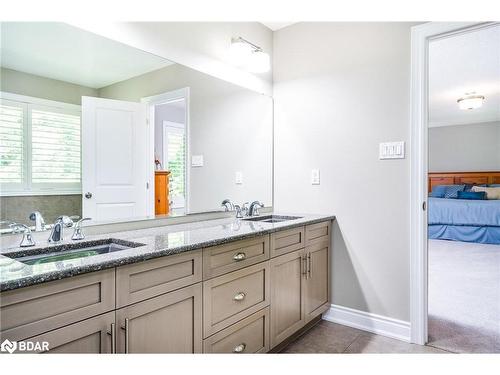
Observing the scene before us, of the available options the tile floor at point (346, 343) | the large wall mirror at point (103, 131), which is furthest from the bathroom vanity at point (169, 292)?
the large wall mirror at point (103, 131)

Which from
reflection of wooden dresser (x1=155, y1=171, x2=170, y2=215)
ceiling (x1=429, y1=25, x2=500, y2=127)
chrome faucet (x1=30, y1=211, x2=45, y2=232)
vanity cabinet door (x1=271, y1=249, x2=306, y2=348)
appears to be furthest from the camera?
ceiling (x1=429, y1=25, x2=500, y2=127)

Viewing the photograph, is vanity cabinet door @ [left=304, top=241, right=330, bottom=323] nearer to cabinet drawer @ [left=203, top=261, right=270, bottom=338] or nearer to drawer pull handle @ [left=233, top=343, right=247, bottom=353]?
cabinet drawer @ [left=203, top=261, right=270, bottom=338]

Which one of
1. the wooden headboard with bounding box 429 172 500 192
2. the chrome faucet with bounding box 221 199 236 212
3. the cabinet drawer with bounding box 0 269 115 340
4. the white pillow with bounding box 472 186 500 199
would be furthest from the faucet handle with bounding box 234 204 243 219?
the wooden headboard with bounding box 429 172 500 192

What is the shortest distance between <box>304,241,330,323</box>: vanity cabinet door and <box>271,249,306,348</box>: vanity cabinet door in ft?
0.24

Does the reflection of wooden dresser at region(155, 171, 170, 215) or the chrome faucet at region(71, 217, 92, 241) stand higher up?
the reflection of wooden dresser at region(155, 171, 170, 215)

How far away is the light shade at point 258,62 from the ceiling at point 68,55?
0.93m

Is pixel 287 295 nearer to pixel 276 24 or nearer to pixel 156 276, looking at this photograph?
pixel 156 276

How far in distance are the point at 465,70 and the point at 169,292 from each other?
4298mm

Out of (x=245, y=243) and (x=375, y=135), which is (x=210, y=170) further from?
(x=375, y=135)

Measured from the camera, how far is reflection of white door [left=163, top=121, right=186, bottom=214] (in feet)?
6.95

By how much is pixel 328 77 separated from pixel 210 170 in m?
1.16

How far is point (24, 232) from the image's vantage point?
1362 millimetres

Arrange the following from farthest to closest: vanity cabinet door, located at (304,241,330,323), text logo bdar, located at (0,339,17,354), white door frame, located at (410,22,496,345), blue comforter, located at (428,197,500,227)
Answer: blue comforter, located at (428,197,500,227), vanity cabinet door, located at (304,241,330,323), white door frame, located at (410,22,496,345), text logo bdar, located at (0,339,17,354)
